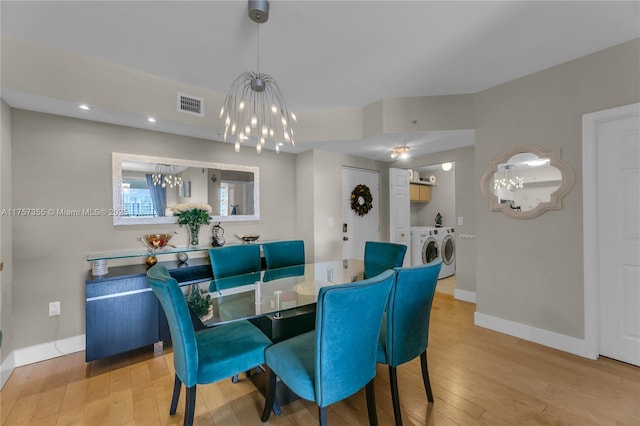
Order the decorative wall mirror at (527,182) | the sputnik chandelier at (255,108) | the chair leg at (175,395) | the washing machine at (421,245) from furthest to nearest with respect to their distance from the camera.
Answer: the washing machine at (421,245) → the decorative wall mirror at (527,182) → the sputnik chandelier at (255,108) → the chair leg at (175,395)

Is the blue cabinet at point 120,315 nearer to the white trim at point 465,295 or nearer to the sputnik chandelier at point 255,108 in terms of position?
the sputnik chandelier at point 255,108

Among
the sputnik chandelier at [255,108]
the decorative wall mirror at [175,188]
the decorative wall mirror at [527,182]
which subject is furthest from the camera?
the decorative wall mirror at [175,188]

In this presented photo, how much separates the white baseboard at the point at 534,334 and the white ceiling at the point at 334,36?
249 centimetres

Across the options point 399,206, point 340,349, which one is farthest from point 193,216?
point 399,206

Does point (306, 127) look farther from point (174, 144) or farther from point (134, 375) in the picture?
point (134, 375)

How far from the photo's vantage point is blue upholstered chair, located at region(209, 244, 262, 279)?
270cm

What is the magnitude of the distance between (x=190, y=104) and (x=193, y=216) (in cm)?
119

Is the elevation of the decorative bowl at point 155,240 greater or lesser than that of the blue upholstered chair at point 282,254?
greater

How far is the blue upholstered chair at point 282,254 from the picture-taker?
3139 mm

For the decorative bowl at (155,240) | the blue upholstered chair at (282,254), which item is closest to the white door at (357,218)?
the blue upholstered chair at (282,254)

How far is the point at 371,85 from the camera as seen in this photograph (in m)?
2.84

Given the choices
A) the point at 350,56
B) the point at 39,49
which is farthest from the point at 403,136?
the point at 39,49

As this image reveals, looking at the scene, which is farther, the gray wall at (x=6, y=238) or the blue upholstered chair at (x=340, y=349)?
the gray wall at (x=6, y=238)

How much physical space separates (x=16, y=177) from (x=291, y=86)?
2.56 m
